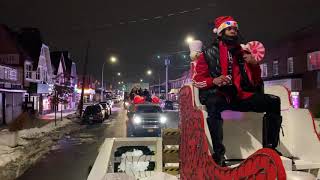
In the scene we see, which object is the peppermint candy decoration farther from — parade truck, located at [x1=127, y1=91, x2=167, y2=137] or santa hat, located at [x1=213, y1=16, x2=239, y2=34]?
parade truck, located at [x1=127, y1=91, x2=167, y2=137]

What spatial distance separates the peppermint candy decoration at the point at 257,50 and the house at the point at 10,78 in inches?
1393

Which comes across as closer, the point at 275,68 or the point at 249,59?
the point at 249,59

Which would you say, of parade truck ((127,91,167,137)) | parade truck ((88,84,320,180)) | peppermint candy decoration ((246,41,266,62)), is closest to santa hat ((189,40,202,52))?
parade truck ((88,84,320,180))

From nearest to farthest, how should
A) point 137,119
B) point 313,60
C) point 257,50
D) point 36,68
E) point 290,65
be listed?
1. point 257,50
2. point 137,119
3. point 313,60
4. point 290,65
5. point 36,68

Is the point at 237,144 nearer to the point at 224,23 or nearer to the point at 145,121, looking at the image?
the point at 224,23

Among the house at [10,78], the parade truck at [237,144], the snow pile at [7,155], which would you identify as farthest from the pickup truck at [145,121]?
the parade truck at [237,144]

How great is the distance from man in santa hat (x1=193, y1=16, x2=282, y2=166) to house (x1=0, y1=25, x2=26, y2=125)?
35219 mm

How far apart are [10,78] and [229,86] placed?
4280 centimetres

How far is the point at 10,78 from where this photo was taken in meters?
43.5

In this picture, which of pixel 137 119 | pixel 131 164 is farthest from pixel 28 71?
pixel 131 164

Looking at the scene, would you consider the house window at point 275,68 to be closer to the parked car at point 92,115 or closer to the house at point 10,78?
the parked car at point 92,115

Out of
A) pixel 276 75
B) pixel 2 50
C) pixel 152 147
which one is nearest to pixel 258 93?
pixel 152 147

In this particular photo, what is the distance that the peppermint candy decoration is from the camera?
4.00m

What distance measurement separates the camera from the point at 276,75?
48.0 meters
